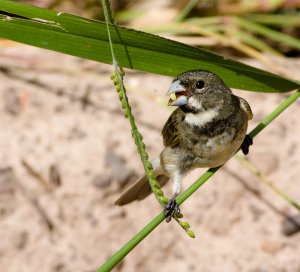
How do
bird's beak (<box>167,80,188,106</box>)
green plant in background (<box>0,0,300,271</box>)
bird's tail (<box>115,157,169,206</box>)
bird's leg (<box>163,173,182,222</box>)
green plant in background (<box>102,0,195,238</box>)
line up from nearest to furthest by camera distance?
1. green plant in background (<box>102,0,195,238</box>)
2. green plant in background (<box>0,0,300,271</box>)
3. bird's beak (<box>167,80,188,106</box>)
4. bird's leg (<box>163,173,182,222</box>)
5. bird's tail (<box>115,157,169,206</box>)

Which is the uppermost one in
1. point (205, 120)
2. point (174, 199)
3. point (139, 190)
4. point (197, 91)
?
point (197, 91)

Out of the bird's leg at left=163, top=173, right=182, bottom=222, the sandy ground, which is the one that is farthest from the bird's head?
the sandy ground

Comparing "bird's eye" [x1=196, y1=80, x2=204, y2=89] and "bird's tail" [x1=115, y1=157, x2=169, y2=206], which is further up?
"bird's eye" [x1=196, y1=80, x2=204, y2=89]

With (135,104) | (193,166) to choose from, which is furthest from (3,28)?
(135,104)

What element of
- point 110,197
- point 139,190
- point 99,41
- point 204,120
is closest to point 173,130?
point 204,120

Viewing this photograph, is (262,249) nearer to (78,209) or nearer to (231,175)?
(231,175)

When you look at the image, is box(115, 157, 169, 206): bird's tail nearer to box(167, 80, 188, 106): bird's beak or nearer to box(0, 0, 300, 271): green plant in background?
box(167, 80, 188, 106): bird's beak

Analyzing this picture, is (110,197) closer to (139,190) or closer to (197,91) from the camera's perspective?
(139,190)
